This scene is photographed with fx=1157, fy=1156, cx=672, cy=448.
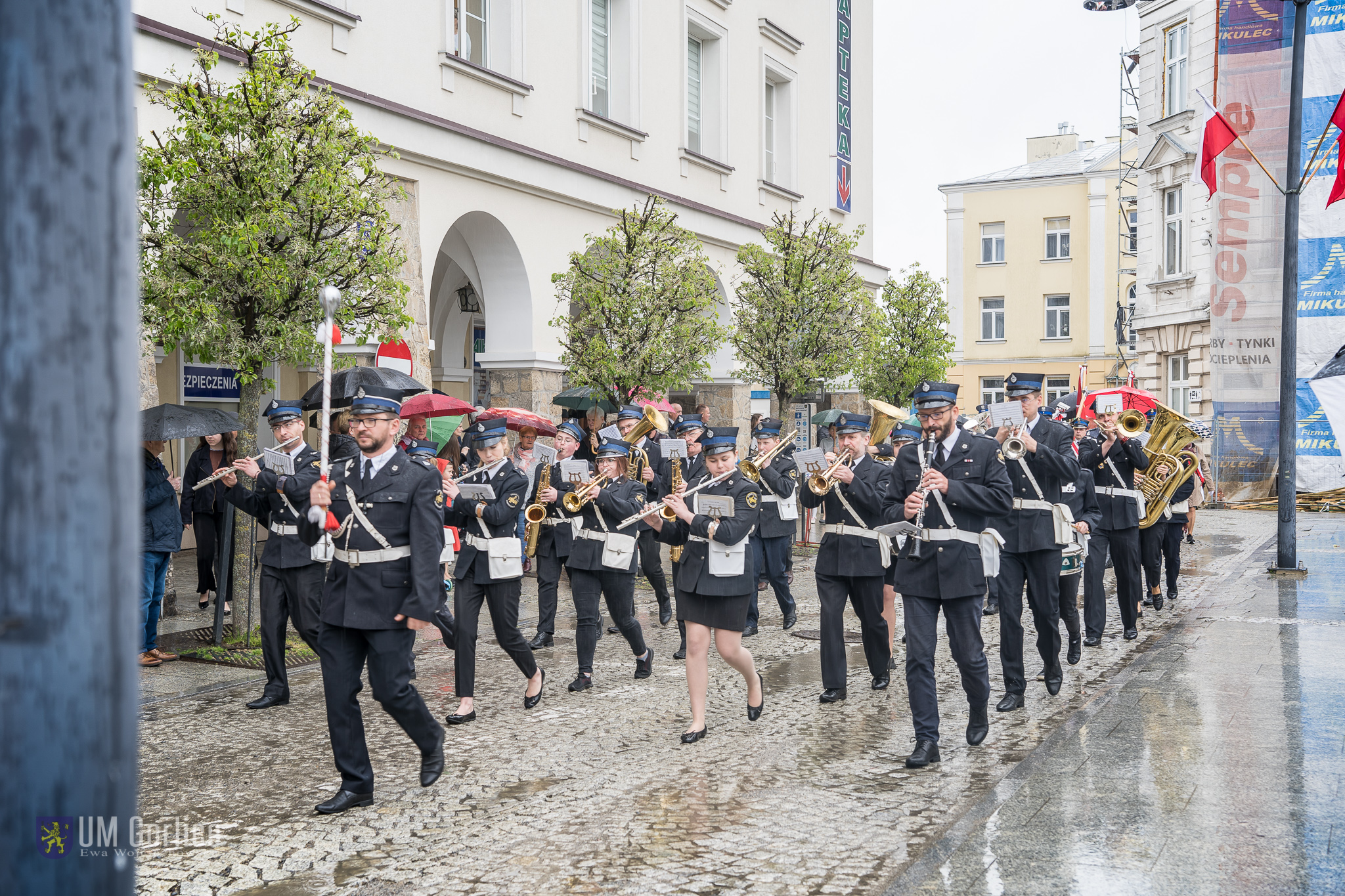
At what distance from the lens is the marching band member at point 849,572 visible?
795 cm

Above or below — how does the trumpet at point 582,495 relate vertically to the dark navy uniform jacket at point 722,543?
above

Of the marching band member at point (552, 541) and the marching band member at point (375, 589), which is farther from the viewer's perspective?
the marching band member at point (552, 541)

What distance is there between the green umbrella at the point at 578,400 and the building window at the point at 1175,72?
2021cm

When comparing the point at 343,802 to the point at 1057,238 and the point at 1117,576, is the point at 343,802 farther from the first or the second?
the point at 1057,238

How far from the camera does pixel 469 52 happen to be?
16.2 metres

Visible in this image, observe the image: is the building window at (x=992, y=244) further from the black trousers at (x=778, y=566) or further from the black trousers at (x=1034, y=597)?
the black trousers at (x=1034, y=597)

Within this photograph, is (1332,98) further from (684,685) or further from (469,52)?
(684,685)

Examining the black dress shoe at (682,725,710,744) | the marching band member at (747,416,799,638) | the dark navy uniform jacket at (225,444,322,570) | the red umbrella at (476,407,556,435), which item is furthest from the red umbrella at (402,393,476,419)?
the black dress shoe at (682,725,710,744)

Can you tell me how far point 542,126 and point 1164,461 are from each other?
9.94m

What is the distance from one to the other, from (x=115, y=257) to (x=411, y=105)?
14.1m

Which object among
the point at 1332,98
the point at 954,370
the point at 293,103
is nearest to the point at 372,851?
the point at 293,103

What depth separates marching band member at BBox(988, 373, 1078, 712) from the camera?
7855mm

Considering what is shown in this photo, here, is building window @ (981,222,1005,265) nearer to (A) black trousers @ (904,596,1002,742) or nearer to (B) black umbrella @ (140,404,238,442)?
(B) black umbrella @ (140,404,238,442)

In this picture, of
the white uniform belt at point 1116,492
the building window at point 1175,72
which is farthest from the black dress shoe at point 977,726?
the building window at point 1175,72
